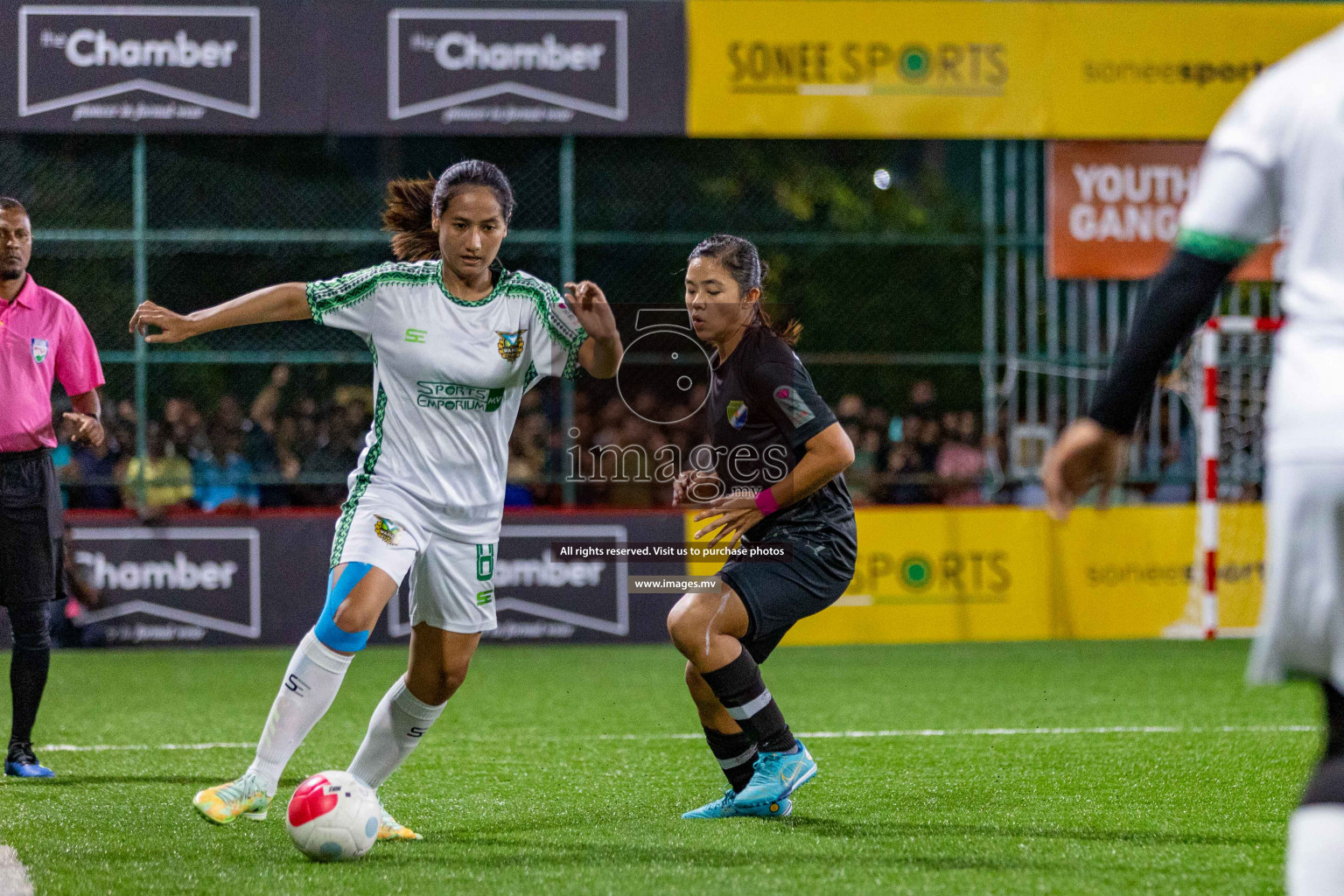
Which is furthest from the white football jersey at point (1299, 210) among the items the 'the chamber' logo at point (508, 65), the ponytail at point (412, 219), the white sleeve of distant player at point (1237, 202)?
the 'the chamber' logo at point (508, 65)

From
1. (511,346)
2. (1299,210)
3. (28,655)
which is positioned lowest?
(28,655)

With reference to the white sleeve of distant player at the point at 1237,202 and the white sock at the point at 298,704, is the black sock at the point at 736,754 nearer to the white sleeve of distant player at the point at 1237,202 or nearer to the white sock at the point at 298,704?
the white sock at the point at 298,704

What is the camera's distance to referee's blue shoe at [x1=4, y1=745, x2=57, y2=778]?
5906mm

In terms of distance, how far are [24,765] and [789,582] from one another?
3144 mm

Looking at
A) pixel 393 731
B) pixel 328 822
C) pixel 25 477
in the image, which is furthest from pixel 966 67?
pixel 328 822

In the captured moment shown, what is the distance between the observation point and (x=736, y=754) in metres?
5.05

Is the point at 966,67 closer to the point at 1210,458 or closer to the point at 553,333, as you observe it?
the point at 1210,458

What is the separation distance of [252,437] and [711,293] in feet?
27.0

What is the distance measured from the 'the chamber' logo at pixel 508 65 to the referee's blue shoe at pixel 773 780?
8.56 meters

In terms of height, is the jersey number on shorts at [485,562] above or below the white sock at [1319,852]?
above

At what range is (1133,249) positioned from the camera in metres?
13.2

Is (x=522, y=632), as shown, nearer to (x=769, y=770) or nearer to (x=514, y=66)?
(x=514, y=66)

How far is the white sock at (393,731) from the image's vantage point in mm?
4605

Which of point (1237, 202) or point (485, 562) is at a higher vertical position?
point (1237, 202)
